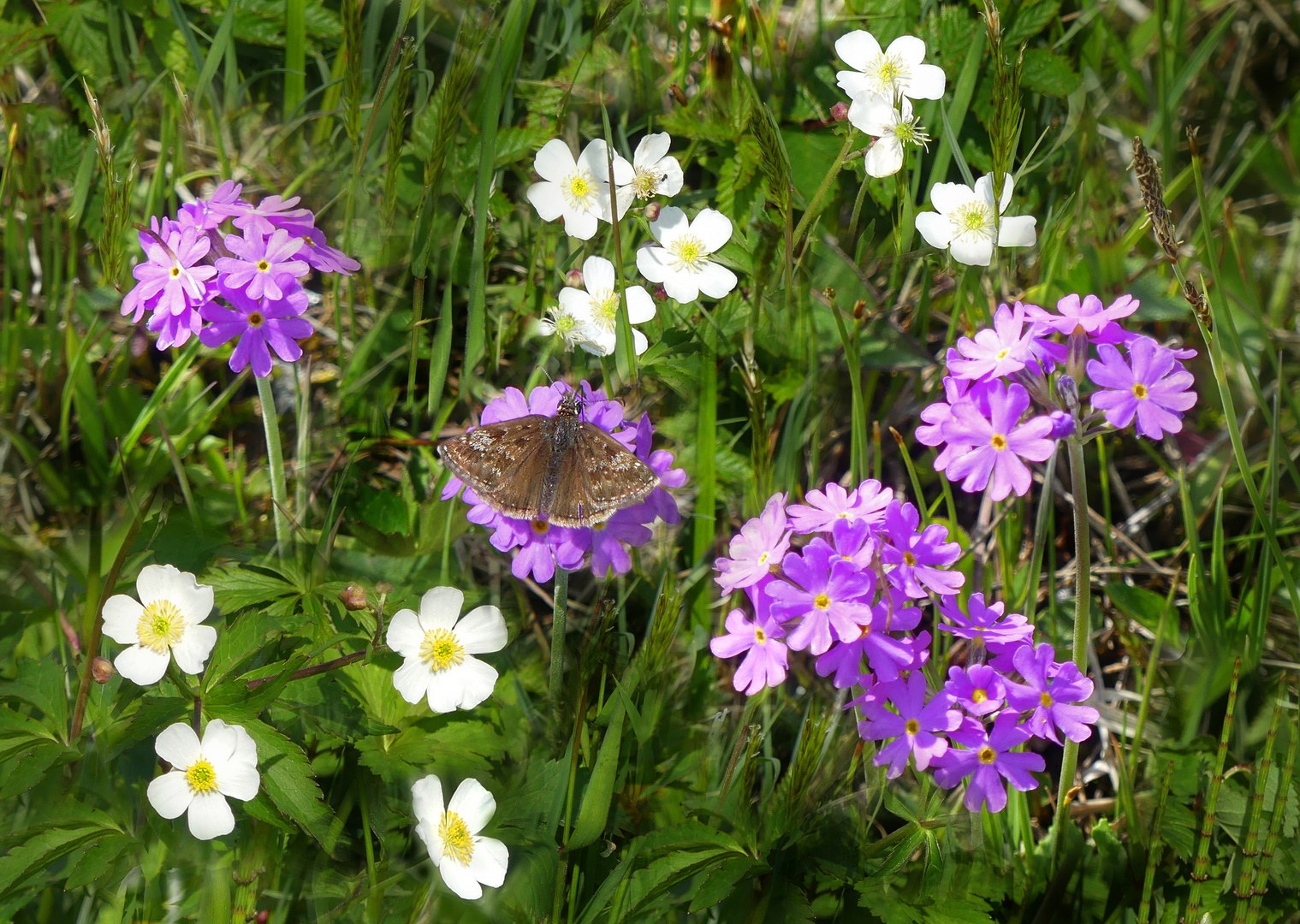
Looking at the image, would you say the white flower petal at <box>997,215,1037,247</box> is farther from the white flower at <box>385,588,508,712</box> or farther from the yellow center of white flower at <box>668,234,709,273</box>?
the white flower at <box>385,588,508,712</box>

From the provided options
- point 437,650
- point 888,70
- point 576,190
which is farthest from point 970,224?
point 437,650

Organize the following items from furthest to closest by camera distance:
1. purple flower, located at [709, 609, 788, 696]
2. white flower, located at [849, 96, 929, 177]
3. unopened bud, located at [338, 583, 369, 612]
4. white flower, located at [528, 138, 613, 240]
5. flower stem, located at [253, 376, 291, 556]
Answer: white flower, located at [528, 138, 613, 240]
white flower, located at [849, 96, 929, 177]
flower stem, located at [253, 376, 291, 556]
unopened bud, located at [338, 583, 369, 612]
purple flower, located at [709, 609, 788, 696]

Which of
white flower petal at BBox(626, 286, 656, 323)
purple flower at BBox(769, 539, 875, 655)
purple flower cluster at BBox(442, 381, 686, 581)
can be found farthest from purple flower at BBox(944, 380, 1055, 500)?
white flower petal at BBox(626, 286, 656, 323)

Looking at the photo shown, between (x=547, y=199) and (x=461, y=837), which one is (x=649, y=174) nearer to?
(x=547, y=199)


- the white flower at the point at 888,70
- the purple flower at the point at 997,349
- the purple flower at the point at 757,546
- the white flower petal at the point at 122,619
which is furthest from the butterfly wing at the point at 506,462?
the white flower at the point at 888,70

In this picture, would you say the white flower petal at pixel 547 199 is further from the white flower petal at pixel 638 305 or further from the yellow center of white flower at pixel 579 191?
the white flower petal at pixel 638 305
